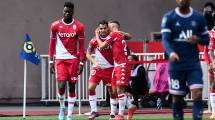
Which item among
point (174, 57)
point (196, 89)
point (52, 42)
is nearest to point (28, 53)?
point (52, 42)

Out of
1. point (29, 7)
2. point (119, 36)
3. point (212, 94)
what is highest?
point (29, 7)

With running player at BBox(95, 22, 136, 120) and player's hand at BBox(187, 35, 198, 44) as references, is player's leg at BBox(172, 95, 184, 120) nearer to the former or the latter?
player's hand at BBox(187, 35, 198, 44)

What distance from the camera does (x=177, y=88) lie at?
40.5 ft

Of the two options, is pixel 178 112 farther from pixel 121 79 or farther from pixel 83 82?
pixel 83 82

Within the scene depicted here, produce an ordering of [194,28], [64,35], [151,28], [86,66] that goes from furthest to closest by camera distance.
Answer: [151,28]
[86,66]
[64,35]
[194,28]

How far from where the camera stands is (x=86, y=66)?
24.0 meters

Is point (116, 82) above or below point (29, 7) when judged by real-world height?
below

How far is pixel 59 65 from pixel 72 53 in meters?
0.36

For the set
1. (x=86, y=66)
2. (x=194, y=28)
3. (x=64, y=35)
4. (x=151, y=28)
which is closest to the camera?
(x=194, y=28)

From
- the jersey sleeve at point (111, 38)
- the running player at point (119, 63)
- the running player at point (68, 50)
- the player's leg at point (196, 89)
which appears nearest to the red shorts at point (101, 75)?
the running player at point (119, 63)

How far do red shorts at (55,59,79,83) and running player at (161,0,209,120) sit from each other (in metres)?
4.29

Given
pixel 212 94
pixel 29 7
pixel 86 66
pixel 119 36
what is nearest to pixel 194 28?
pixel 119 36

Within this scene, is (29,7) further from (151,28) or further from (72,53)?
(72,53)

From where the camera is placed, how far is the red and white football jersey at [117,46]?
643 inches
